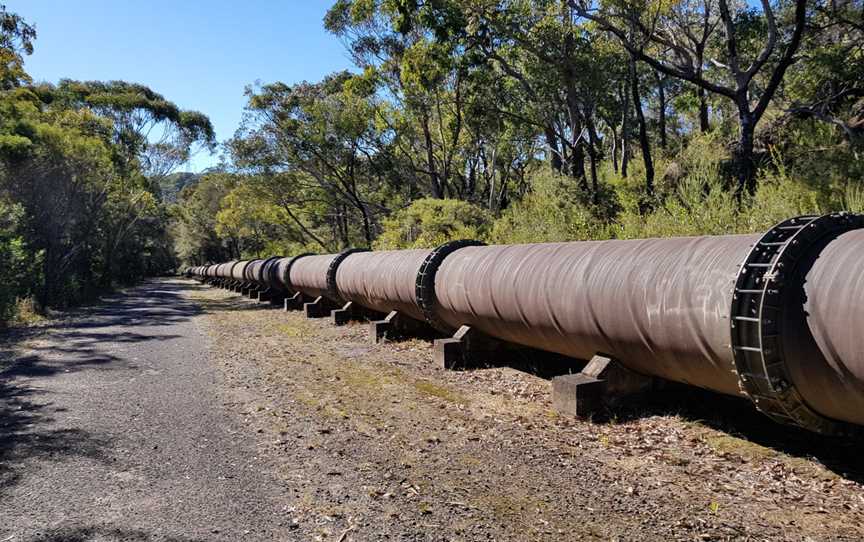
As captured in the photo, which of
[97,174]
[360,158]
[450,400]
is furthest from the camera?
[360,158]

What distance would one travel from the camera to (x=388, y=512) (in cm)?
349

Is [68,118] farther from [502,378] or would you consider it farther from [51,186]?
[502,378]

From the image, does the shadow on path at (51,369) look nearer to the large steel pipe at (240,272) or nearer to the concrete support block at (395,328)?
the concrete support block at (395,328)

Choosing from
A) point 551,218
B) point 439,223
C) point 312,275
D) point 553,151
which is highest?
point 553,151

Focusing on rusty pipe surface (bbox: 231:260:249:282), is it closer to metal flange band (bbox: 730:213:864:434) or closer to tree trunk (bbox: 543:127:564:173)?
tree trunk (bbox: 543:127:564:173)

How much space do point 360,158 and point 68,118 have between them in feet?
45.8

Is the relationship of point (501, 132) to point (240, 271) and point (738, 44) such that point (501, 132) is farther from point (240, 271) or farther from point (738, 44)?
point (240, 271)

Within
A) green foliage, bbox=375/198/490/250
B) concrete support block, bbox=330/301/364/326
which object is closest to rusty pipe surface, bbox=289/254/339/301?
concrete support block, bbox=330/301/364/326

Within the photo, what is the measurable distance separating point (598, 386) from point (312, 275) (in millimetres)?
10795

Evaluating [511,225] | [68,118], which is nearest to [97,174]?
[68,118]

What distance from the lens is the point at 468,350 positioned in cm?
753

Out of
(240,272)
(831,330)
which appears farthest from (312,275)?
(240,272)

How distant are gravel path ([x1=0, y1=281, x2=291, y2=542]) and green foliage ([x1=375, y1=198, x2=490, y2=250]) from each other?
30.0 feet

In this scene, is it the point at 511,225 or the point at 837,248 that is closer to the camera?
the point at 837,248
